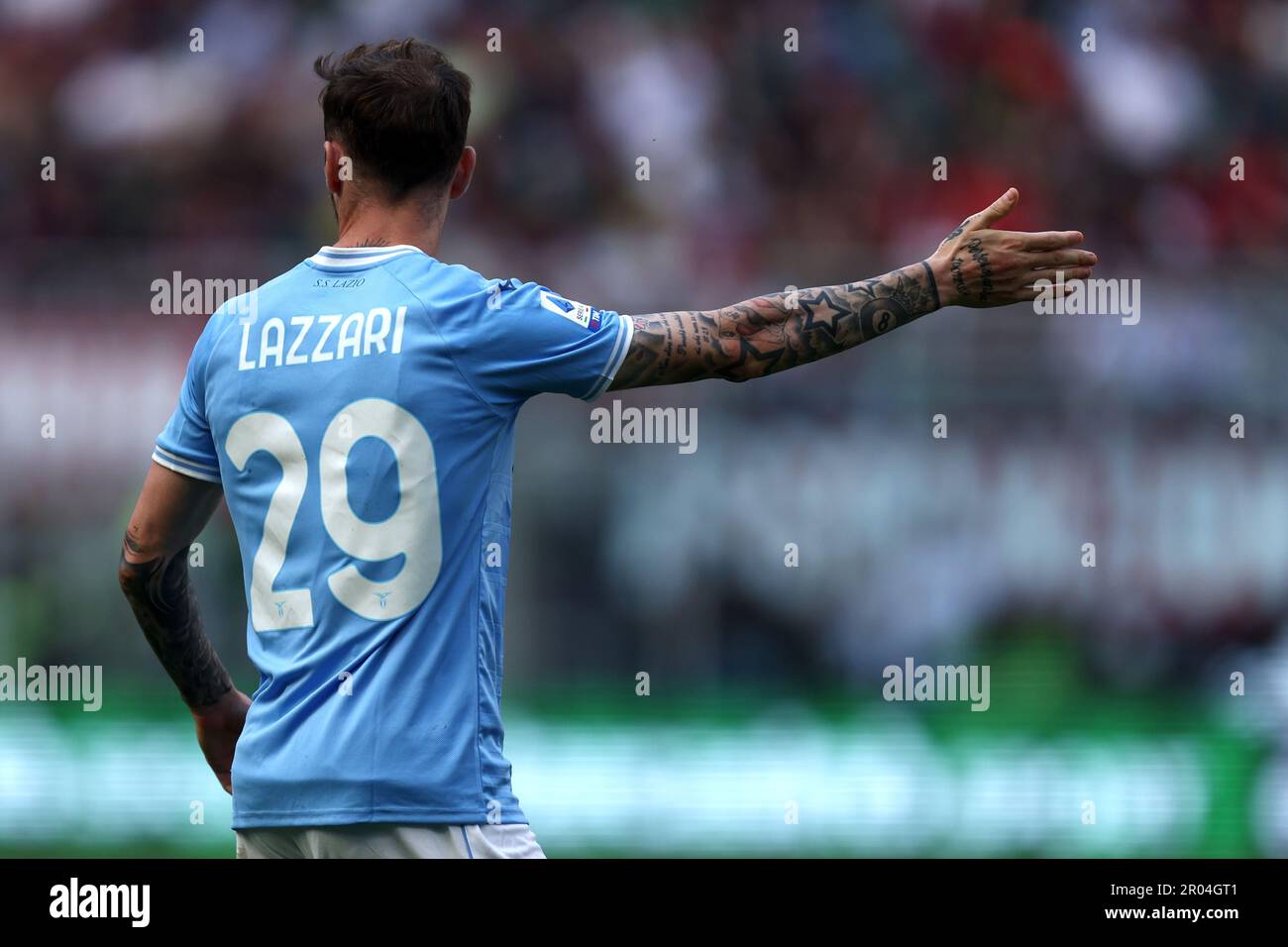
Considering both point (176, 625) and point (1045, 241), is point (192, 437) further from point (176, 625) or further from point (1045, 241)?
point (1045, 241)

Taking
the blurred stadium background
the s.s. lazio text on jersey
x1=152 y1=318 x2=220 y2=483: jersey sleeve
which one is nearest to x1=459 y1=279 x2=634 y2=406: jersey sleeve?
the s.s. lazio text on jersey

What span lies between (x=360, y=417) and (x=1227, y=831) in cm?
485

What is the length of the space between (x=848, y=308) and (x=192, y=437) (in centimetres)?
119

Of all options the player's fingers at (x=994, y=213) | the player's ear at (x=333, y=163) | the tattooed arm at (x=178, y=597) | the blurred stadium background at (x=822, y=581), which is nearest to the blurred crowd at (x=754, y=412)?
the blurred stadium background at (x=822, y=581)

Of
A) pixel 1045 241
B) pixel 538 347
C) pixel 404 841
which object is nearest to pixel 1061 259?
pixel 1045 241

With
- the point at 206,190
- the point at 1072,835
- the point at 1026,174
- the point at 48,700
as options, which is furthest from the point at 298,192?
the point at 1072,835

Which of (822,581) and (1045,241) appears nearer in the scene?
(1045,241)

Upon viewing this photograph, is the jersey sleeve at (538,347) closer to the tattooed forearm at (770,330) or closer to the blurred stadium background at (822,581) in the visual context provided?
the tattooed forearm at (770,330)

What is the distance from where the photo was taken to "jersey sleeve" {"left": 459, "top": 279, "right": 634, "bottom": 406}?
8.54 feet

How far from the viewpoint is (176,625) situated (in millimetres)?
3004
